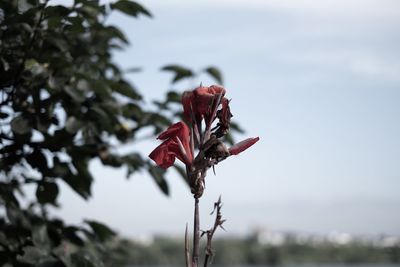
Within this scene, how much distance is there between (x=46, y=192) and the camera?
255 cm

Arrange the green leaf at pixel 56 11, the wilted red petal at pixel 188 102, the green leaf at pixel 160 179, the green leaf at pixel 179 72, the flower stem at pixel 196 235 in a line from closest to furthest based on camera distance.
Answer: the flower stem at pixel 196 235, the wilted red petal at pixel 188 102, the green leaf at pixel 56 11, the green leaf at pixel 160 179, the green leaf at pixel 179 72

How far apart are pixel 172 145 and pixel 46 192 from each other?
145cm

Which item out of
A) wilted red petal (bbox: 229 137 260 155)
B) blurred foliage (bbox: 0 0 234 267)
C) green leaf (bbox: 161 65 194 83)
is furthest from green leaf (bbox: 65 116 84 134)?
wilted red petal (bbox: 229 137 260 155)

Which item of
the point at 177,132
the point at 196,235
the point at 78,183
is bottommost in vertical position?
the point at 196,235

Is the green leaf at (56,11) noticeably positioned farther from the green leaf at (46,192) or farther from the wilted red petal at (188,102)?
the wilted red petal at (188,102)

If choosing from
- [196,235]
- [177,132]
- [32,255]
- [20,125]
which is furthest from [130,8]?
[196,235]

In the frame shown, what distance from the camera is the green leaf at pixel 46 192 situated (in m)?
2.54

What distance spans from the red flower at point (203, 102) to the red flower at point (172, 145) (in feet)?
0.14

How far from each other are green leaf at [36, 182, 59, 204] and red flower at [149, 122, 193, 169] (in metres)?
1.37

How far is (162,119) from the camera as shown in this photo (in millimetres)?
3084

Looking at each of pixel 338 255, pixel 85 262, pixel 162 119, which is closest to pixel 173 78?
pixel 162 119

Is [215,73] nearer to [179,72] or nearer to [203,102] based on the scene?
[179,72]

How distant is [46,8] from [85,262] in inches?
43.2

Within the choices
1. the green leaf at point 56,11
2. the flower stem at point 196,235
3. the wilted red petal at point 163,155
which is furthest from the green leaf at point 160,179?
the flower stem at point 196,235
